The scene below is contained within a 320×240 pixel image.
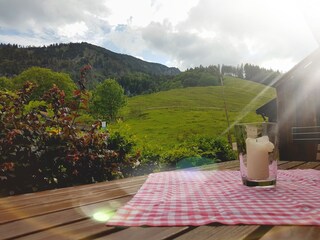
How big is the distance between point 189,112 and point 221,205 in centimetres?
6508

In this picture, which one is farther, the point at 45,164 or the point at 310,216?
the point at 45,164

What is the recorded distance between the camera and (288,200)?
1405 millimetres

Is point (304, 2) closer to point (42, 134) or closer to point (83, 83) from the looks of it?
point (83, 83)

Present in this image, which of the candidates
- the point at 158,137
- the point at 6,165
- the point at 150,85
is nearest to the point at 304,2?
the point at 6,165

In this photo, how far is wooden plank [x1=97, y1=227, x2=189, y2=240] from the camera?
924mm

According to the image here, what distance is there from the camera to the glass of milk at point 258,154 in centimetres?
172

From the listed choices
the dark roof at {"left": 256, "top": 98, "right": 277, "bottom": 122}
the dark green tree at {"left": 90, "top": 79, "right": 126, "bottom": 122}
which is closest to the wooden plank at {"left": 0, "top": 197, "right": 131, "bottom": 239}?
the dark roof at {"left": 256, "top": 98, "right": 277, "bottom": 122}

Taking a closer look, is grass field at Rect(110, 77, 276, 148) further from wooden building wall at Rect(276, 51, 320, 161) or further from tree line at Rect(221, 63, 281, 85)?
wooden building wall at Rect(276, 51, 320, 161)

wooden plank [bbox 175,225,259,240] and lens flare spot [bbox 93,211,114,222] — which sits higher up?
lens flare spot [bbox 93,211,114,222]

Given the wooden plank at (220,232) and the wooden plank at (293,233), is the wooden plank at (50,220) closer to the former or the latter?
the wooden plank at (220,232)

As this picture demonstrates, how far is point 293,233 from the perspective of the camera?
93 centimetres

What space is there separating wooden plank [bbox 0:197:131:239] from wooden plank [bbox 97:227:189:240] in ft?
0.84

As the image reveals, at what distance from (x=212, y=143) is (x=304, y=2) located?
14.1 ft

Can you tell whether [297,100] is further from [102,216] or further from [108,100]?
[108,100]
